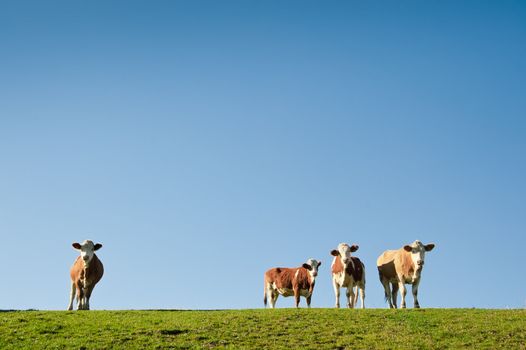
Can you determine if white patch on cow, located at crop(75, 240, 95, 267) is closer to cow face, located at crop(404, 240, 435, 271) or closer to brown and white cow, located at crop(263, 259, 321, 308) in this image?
brown and white cow, located at crop(263, 259, 321, 308)

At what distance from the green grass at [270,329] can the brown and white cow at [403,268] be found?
4093 mm

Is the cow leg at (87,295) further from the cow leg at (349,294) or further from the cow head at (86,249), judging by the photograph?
the cow leg at (349,294)

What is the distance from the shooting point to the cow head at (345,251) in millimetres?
33203

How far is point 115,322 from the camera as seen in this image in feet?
84.3

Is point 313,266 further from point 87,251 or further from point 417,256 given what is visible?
point 87,251

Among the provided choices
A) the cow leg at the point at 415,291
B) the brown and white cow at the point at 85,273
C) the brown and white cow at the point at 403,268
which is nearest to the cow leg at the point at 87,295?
the brown and white cow at the point at 85,273

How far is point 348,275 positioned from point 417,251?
3.83 meters

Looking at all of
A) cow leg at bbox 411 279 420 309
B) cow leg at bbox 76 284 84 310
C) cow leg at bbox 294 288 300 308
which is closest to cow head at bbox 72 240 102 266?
cow leg at bbox 76 284 84 310

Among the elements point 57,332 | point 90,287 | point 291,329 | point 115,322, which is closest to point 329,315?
point 291,329

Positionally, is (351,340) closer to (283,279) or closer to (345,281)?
(345,281)

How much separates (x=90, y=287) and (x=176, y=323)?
8873 mm

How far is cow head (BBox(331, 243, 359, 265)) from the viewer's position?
109 feet

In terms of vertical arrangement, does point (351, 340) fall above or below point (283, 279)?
below

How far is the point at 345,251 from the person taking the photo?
110ft
